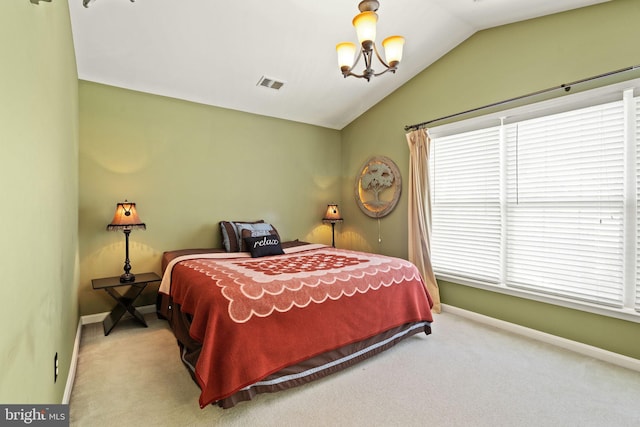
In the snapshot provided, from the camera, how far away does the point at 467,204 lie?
11.5ft

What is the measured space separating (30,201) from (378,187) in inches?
152

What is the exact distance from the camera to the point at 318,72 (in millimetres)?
3627

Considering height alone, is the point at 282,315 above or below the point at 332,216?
below

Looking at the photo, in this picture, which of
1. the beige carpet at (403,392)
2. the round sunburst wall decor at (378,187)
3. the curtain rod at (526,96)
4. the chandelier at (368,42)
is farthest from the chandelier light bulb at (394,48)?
the beige carpet at (403,392)

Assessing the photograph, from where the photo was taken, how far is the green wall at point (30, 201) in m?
0.84

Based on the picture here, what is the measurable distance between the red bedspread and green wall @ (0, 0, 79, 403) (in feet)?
2.49

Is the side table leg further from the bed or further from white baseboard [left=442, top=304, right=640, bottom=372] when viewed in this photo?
white baseboard [left=442, top=304, right=640, bottom=372]

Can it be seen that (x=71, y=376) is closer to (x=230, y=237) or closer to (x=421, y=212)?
(x=230, y=237)

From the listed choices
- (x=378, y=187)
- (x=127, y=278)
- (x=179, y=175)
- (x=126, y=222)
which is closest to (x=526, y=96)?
(x=378, y=187)

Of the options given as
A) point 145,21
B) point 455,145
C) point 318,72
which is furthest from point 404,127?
point 145,21

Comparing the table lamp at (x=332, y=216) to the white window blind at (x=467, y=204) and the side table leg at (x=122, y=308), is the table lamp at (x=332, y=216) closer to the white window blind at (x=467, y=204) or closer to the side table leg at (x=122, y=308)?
the white window blind at (x=467, y=204)

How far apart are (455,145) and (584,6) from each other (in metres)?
1.51

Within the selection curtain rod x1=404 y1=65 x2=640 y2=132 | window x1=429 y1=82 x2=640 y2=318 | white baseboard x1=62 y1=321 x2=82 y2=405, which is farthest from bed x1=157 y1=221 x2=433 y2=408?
curtain rod x1=404 y1=65 x2=640 y2=132

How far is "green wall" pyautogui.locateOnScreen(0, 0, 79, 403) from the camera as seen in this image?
837mm
